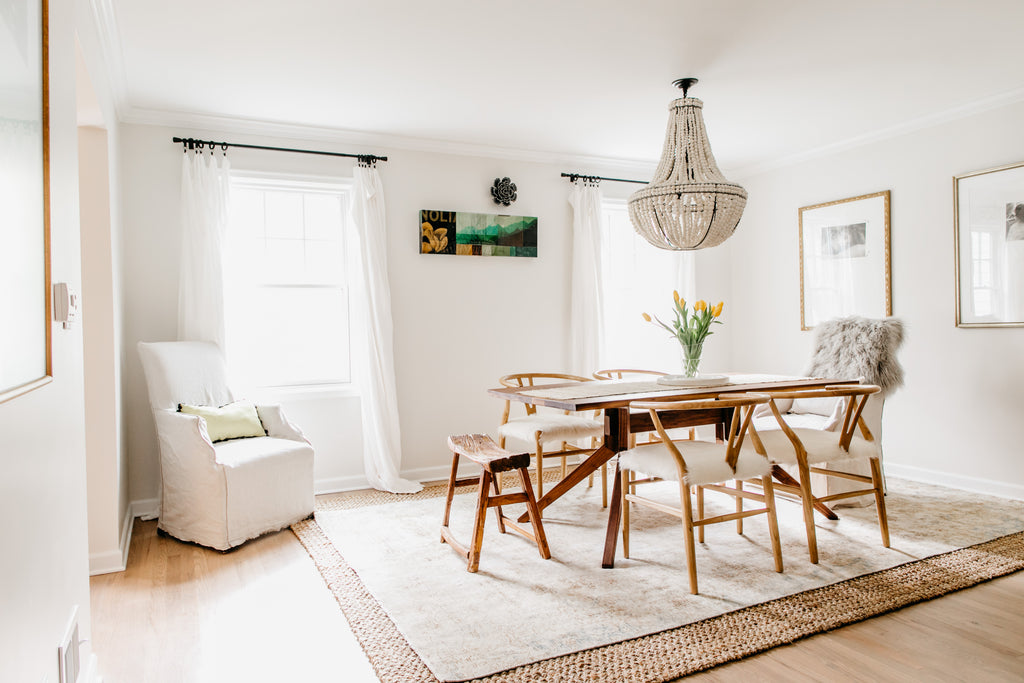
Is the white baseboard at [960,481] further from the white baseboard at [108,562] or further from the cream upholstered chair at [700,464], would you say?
the white baseboard at [108,562]

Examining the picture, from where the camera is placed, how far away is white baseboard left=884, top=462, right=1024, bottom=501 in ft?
13.5

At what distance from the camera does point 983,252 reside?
4195 millimetres

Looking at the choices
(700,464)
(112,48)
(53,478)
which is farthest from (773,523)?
(112,48)

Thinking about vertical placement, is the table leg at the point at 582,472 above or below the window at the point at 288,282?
below

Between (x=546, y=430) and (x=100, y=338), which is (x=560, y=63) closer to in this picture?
(x=546, y=430)

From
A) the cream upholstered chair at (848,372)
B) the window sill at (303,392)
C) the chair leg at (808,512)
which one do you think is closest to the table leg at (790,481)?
the cream upholstered chair at (848,372)

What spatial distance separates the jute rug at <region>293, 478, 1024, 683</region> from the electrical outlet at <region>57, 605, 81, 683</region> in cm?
85

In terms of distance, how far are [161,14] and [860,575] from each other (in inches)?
154

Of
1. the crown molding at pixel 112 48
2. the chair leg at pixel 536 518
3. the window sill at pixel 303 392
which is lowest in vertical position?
the chair leg at pixel 536 518

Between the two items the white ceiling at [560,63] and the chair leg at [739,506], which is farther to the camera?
the chair leg at [739,506]

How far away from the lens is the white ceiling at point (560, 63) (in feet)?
9.66

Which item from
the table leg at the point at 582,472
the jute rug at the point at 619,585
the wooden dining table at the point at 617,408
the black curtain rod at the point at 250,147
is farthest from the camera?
the black curtain rod at the point at 250,147

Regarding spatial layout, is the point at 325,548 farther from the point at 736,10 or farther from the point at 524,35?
the point at 736,10

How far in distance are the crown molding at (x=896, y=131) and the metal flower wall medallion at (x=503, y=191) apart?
226 cm
